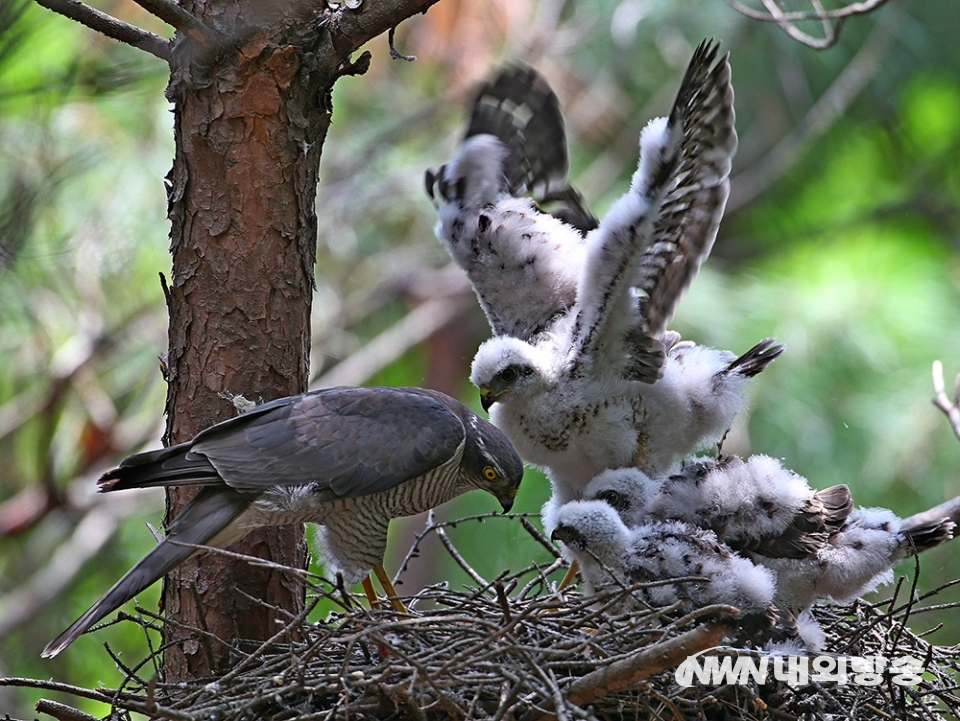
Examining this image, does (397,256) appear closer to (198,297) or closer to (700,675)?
(198,297)

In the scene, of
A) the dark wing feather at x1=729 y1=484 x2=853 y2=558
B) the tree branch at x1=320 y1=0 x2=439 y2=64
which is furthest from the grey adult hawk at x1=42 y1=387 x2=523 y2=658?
the tree branch at x1=320 y1=0 x2=439 y2=64

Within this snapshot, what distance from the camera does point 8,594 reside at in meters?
7.74

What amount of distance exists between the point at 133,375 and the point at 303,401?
4.62 metres

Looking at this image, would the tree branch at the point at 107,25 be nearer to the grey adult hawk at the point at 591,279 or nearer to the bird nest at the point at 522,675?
the grey adult hawk at the point at 591,279

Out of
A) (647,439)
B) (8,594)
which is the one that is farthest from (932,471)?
(8,594)

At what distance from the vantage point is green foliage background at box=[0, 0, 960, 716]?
6070 mm

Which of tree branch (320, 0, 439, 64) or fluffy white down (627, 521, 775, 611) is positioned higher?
tree branch (320, 0, 439, 64)

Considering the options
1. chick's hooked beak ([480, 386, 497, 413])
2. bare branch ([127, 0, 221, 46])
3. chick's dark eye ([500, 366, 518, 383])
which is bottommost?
chick's hooked beak ([480, 386, 497, 413])

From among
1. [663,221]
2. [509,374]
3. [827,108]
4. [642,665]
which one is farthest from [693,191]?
[827,108]

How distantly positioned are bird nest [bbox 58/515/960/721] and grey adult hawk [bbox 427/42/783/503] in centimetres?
79

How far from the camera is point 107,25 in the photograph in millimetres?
2834

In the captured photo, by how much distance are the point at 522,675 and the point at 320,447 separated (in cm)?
87

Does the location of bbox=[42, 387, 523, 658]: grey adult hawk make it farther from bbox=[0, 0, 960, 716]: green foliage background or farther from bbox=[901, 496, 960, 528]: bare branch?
bbox=[0, 0, 960, 716]: green foliage background

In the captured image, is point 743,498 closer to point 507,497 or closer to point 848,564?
point 848,564
